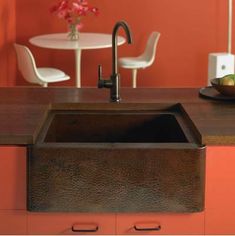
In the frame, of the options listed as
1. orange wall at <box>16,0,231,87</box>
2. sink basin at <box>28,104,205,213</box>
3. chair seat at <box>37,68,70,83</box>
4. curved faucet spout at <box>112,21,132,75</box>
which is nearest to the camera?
sink basin at <box>28,104,205,213</box>

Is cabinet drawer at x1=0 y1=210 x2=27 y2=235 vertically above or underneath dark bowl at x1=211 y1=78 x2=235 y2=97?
underneath

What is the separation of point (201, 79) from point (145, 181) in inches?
200

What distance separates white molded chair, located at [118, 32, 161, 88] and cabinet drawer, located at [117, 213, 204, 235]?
4356 millimetres

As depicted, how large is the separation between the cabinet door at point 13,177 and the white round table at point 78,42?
377cm

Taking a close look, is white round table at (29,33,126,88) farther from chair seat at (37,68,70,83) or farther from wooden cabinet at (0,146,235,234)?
wooden cabinet at (0,146,235,234)

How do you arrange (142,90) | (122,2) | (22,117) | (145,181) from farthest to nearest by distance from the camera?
(122,2)
(142,90)
(22,117)
(145,181)

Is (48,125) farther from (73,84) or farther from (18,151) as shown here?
(73,84)

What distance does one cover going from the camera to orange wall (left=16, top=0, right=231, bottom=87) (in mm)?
6609

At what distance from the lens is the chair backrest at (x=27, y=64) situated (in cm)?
547

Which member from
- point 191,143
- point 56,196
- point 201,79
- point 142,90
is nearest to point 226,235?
point 191,143

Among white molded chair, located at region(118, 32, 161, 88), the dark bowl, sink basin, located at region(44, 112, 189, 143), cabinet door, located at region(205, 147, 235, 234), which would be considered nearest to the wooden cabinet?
cabinet door, located at region(205, 147, 235, 234)

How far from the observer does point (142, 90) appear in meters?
2.55

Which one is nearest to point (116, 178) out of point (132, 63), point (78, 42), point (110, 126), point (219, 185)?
point (219, 185)

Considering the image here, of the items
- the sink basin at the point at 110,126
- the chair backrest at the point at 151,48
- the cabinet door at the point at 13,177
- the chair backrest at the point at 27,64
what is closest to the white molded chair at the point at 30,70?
the chair backrest at the point at 27,64
